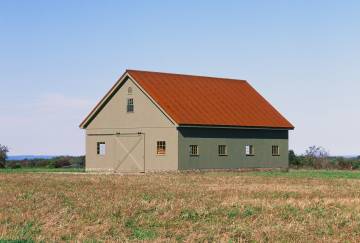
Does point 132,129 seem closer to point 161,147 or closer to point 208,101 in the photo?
point 161,147

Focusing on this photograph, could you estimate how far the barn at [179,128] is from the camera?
52.0 m

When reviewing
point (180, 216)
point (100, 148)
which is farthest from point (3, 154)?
point (180, 216)

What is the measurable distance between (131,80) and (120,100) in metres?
2.11

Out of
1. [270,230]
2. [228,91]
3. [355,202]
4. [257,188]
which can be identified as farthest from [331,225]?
[228,91]

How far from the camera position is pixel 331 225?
1895 cm

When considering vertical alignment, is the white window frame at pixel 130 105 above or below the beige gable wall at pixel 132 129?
above

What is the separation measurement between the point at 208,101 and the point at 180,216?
35651 millimetres

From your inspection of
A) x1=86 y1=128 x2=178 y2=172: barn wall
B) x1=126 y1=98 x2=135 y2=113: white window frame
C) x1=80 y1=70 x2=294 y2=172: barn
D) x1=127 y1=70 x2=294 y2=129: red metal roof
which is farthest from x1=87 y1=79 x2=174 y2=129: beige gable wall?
x1=127 y1=70 x2=294 y2=129: red metal roof

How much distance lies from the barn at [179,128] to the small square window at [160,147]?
0.02 metres

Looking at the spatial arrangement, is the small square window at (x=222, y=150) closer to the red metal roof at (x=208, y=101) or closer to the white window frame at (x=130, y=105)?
the red metal roof at (x=208, y=101)

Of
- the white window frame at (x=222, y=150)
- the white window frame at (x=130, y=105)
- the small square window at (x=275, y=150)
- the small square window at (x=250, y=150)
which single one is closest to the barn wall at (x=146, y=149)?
the white window frame at (x=130, y=105)

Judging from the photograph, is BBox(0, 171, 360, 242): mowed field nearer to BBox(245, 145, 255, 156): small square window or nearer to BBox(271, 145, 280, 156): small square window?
BBox(245, 145, 255, 156): small square window

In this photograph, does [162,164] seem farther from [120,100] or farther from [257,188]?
[257,188]

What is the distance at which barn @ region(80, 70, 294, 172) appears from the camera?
171 ft
